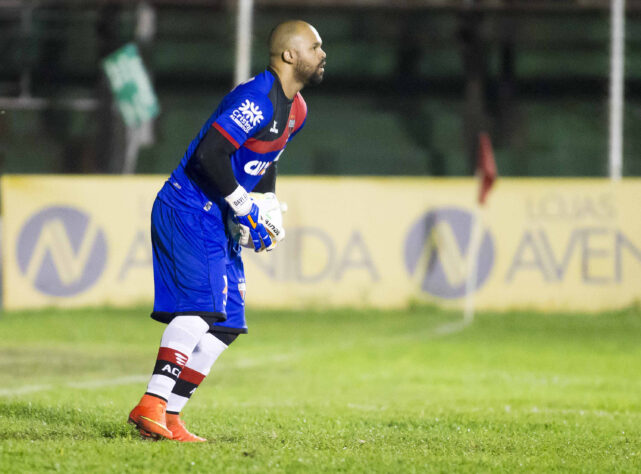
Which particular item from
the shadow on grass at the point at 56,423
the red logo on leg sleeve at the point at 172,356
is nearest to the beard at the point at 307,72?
the red logo on leg sleeve at the point at 172,356

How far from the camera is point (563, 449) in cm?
568

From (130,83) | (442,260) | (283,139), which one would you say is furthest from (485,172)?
(283,139)

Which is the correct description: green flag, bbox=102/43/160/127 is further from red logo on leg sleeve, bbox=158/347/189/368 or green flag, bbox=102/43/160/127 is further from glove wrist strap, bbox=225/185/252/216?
red logo on leg sleeve, bbox=158/347/189/368

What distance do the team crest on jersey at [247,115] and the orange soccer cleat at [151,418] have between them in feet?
4.89

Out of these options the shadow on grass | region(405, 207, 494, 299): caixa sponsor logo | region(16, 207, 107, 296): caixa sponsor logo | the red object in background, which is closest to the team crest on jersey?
the shadow on grass

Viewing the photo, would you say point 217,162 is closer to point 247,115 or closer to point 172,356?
point 247,115

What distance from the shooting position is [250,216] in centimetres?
566

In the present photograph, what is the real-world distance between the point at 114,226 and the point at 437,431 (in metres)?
11.6

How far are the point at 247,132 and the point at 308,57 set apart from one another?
0.58 meters

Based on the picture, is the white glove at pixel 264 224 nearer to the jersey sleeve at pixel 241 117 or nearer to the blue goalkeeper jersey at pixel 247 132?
the blue goalkeeper jersey at pixel 247 132

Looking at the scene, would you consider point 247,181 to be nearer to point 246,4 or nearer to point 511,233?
point 511,233

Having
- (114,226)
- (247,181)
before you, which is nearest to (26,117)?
(114,226)

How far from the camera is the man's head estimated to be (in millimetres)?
5754

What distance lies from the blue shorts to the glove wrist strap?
0.22 metres
